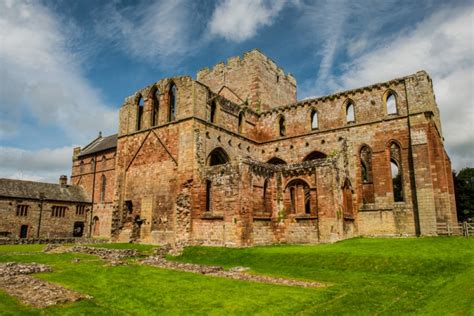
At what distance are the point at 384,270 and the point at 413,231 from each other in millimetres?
12689

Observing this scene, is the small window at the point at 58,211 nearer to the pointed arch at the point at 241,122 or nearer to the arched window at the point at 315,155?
the pointed arch at the point at 241,122

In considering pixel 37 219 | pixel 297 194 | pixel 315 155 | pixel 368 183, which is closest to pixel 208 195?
pixel 297 194

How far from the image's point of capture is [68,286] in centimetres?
1088

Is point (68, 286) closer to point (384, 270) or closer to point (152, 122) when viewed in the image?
point (384, 270)

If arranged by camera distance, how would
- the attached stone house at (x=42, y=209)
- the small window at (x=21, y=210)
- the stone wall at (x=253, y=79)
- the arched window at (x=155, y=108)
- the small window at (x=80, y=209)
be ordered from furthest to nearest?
the small window at (x=80, y=209), the small window at (x=21, y=210), the attached stone house at (x=42, y=209), the stone wall at (x=253, y=79), the arched window at (x=155, y=108)

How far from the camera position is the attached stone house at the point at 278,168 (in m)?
21.7

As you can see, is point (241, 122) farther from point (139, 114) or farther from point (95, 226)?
point (95, 226)

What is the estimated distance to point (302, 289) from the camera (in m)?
10.4

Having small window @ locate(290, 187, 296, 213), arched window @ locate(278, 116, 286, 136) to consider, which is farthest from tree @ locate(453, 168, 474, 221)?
small window @ locate(290, 187, 296, 213)

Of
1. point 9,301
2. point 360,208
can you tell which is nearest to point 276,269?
point 9,301

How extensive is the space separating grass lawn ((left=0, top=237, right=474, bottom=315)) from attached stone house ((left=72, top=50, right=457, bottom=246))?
5.18 meters

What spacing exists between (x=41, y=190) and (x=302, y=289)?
129 feet

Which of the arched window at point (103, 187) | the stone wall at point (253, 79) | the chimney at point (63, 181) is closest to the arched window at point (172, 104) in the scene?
the stone wall at point (253, 79)

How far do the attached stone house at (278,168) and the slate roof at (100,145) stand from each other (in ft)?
54.5
